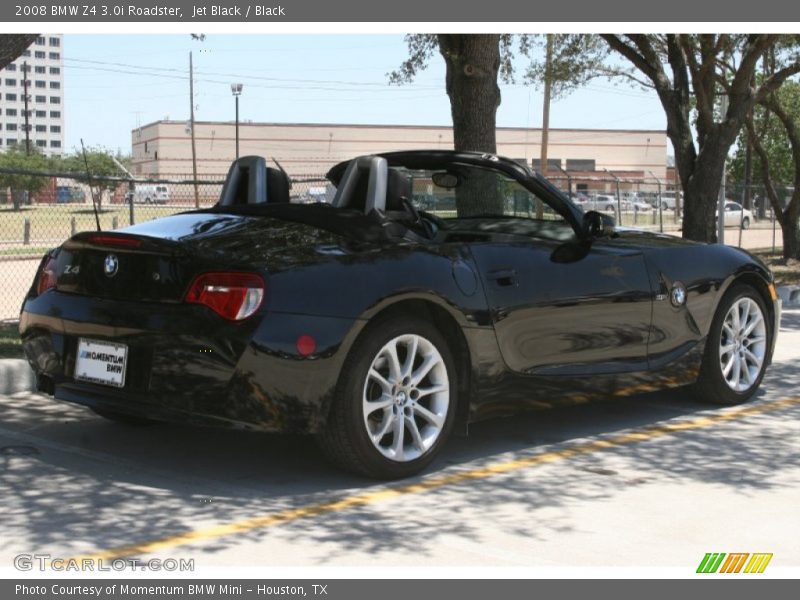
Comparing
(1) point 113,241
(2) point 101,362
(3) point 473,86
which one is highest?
(3) point 473,86

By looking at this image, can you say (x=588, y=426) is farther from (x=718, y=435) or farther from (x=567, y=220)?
(x=567, y=220)

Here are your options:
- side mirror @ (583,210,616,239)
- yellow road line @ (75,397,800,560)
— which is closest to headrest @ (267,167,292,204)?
side mirror @ (583,210,616,239)

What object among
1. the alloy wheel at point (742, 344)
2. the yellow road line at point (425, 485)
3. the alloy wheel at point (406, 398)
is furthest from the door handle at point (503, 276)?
the alloy wheel at point (742, 344)

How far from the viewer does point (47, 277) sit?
5891mm

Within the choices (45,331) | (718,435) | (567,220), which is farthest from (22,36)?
(718,435)

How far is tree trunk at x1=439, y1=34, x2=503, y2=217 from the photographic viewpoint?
1051 cm

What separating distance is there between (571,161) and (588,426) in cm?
9021

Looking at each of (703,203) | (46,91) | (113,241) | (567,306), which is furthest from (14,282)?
(46,91)

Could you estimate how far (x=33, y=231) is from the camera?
33688 millimetres

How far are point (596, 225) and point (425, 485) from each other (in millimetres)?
1879

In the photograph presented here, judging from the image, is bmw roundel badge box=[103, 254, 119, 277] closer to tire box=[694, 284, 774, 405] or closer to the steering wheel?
the steering wheel

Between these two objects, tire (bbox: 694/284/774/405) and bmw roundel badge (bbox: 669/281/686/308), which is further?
tire (bbox: 694/284/774/405)

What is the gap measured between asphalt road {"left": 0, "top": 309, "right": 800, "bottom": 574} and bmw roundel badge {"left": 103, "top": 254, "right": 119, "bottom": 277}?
96cm

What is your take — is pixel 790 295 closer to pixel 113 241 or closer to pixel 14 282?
pixel 14 282
